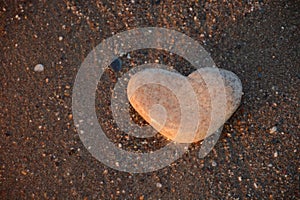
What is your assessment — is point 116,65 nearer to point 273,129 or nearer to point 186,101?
point 186,101

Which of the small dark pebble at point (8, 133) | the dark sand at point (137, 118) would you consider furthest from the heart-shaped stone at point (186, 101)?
the small dark pebble at point (8, 133)

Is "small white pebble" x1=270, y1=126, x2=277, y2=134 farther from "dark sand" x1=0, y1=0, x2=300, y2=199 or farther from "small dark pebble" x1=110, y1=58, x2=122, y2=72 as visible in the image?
"small dark pebble" x1=110, y1=58, x2=122, y2=72

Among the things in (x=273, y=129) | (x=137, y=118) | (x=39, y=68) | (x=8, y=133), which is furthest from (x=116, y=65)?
(x=273, y=129)

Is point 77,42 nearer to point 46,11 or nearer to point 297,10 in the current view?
point 46,11

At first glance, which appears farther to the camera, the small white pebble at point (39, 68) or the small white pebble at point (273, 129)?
the small white pebble at point (39, 68)

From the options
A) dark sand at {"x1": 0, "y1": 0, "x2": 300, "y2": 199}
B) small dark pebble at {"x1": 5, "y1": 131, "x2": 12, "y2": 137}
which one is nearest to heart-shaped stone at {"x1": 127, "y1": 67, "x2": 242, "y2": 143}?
dark sand at {"x1": 0, "y1": 0, "x2": 300, "y2": 199}

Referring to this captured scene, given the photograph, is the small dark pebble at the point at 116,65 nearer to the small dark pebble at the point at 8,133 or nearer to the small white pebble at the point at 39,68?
the small white pebble at the point at 39,68
